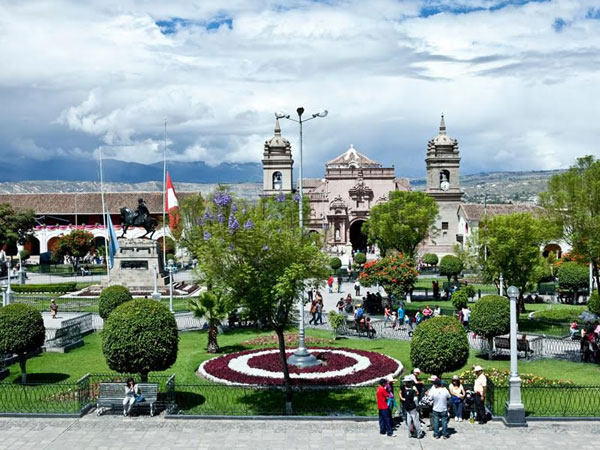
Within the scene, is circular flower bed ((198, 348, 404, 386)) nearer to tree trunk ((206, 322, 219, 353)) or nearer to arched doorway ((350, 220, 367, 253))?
tree trunk ((206, 322, 219, 353))

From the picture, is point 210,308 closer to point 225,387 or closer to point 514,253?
point 225,387

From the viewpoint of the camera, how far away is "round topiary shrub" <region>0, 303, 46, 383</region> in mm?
18828

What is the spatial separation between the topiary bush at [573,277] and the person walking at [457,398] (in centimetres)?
2569

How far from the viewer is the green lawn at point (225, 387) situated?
16.5 meters

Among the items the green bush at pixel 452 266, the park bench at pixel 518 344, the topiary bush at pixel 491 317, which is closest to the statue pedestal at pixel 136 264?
the green bush at pixel 452 266

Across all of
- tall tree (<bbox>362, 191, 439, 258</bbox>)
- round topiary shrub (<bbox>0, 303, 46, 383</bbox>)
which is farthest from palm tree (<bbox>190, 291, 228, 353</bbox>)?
tall tree (<bbox>362, 191, 439, 258</bbox>)

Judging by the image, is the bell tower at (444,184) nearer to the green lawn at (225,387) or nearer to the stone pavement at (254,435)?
the green lawn at (225,387)

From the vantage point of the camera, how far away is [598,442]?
1384 centimetres

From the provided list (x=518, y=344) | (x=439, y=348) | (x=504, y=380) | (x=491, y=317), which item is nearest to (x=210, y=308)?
(x=439, y=348)

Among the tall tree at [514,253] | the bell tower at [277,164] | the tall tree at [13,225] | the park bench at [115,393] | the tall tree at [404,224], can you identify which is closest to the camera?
the park bench at [115,393]

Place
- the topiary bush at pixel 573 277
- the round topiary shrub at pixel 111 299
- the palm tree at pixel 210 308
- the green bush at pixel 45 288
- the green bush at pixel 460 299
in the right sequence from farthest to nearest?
the green bush at pixel 45 288 < the topiary bush at pixel 573 277 < the green bush at pixel 460 299 < the round topiary shrub at pixel 111 299 < the palm tree at pixel 210 308

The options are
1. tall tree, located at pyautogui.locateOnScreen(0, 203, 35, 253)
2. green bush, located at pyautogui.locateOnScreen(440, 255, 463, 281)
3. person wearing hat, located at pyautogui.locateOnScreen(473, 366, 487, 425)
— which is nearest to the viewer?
person wearing hat, located at pyautogui.locateOnScreen(473, 366, 487, 425)

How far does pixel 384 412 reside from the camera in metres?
14.3

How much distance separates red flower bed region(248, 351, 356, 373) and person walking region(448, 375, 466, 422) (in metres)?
5.74
